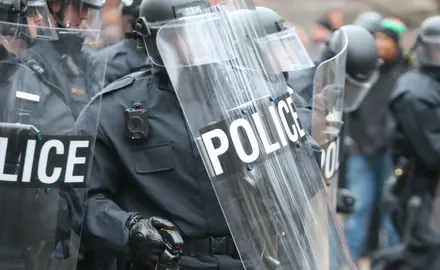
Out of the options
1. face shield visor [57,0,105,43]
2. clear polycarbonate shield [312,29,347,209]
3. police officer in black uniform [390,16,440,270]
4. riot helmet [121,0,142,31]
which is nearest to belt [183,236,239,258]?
face shield visor [57,0,105,43]

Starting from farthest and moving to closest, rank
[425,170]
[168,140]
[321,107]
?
1. [425,170]
2. [321,107]
3. [168,140]

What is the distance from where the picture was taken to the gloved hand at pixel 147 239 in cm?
384

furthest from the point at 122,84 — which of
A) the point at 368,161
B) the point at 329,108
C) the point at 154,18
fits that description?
the point at 368,161

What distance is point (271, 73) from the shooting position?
13.0 feet

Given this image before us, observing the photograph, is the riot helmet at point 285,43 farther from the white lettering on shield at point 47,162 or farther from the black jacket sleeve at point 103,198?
the white lettering on shield at point 47,162

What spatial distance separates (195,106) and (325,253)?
674 mm


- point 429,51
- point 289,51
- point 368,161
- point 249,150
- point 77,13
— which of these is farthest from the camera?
point 368,161

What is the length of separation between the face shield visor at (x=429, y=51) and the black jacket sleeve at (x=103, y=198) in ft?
13.6

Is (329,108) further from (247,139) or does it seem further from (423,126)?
(423,126)

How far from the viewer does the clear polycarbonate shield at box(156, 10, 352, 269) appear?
3766 millimetres

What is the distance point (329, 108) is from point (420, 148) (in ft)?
8.42

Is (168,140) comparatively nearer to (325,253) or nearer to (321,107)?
(325,253)

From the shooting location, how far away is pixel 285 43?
507 cm

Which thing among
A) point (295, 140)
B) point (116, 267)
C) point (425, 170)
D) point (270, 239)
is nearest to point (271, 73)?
point (295, 140)
